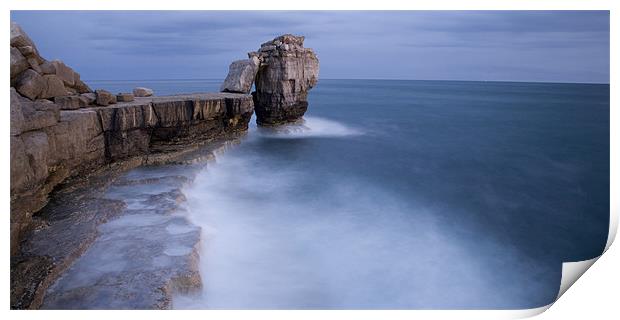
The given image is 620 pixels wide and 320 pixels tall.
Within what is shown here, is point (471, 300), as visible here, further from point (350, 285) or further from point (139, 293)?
point (139, 293)

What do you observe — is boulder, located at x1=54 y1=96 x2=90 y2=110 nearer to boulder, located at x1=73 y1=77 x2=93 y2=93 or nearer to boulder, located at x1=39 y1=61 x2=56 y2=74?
boulder, located at x1=39 y1=61 x2=56 y2=74

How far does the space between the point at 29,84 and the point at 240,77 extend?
9.21 m

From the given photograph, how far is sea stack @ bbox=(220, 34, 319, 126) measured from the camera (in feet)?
56.3

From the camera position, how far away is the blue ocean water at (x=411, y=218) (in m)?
5.40

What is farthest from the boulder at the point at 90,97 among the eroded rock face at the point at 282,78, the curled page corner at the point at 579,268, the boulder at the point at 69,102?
the curled page corner at the point at 579,268

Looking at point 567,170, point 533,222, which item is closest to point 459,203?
point 533,222

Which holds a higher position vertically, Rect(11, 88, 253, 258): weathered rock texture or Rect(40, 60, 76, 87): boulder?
Rect(40, 60, 76, 87): boulder

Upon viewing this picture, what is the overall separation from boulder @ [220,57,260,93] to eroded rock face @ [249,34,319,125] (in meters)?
1.05

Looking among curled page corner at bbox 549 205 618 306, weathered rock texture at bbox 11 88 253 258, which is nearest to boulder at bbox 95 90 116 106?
weathered rock texture at bbox 11 88 253 258

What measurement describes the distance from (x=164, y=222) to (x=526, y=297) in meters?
4.92

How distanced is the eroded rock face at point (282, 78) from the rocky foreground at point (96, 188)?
5110mm

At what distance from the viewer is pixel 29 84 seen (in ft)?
21.5

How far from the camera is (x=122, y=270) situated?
4.71m

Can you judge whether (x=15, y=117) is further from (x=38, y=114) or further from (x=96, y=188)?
(x=96, y=188)
